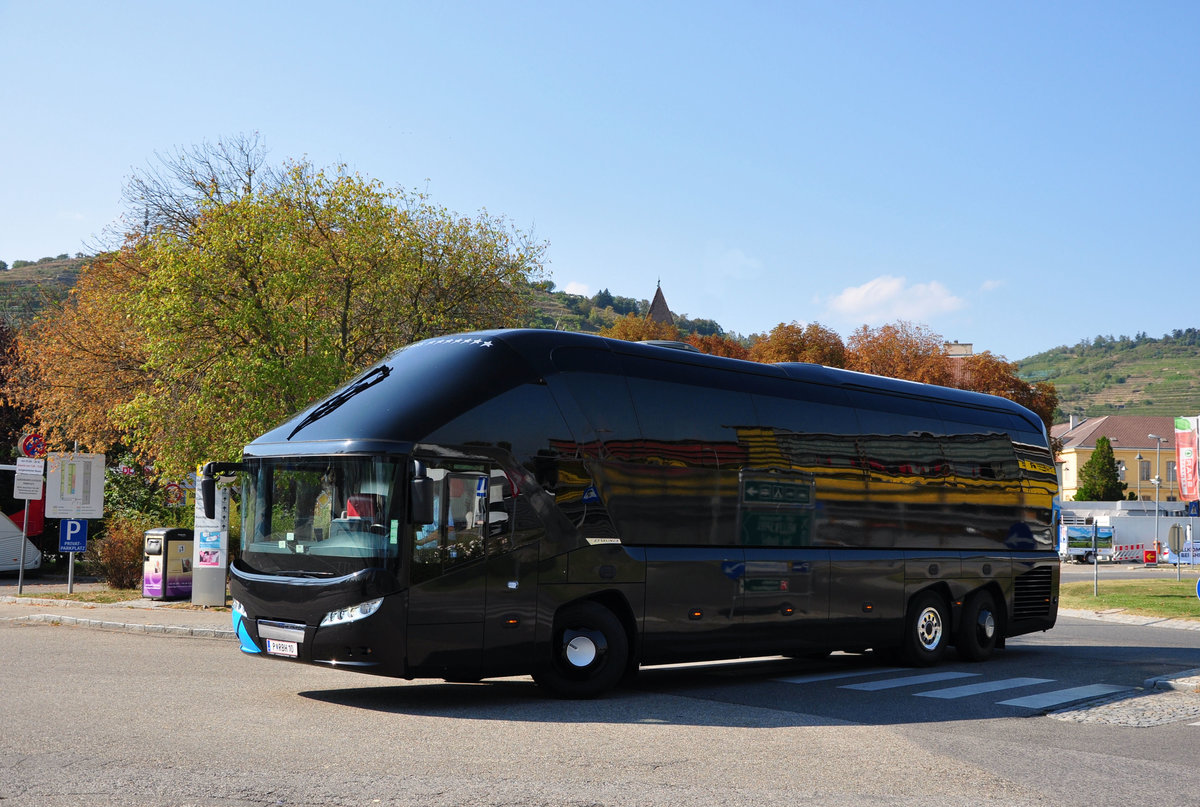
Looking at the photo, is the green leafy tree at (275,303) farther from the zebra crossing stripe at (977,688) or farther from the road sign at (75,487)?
the zebra crossing stripe at (977,688)

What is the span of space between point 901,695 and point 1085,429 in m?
129

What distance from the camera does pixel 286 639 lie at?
1060 centimetres

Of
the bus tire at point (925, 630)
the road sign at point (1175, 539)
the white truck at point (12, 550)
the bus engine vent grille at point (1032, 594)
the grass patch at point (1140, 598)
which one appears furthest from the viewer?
the white truck at point (12, 550)

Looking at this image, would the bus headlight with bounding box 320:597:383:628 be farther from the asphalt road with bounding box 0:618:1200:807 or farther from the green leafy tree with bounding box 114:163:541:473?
the green leafy tree with bounding box 114:163:541:473

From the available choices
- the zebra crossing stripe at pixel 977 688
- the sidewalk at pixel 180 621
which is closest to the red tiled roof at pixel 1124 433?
the sidewalk at pixel 180 621

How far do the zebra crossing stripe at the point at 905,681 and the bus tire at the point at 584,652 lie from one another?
3.20 m

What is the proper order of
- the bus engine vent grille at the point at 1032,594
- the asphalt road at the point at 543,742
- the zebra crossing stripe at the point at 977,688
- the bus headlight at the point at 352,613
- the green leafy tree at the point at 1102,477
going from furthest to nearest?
the green leafy tree at the point at 1102,477
the bus engine vent grille at the point at 1032,594
the zebra crossing stripe at the point at 977,688
the bus headlight at the point at 352,613
the asphalt road at the point at 543,742

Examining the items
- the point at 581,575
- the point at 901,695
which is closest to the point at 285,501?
the point at 581,575

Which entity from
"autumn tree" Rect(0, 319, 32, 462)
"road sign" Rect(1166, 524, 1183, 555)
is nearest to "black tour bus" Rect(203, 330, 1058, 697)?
"road sign" Rect(1166, 524, 1183, 555)

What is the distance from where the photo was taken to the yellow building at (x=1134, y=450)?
12231cm

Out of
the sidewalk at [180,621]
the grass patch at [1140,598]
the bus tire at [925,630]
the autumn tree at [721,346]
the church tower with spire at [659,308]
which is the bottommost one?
the grass patch at [1140,598]

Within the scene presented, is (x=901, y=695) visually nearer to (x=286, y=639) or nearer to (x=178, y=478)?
(x=286, y=639)

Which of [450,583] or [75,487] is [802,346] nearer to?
[75,487]

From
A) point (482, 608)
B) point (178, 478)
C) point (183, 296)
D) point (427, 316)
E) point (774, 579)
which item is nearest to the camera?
point (482, 608)
